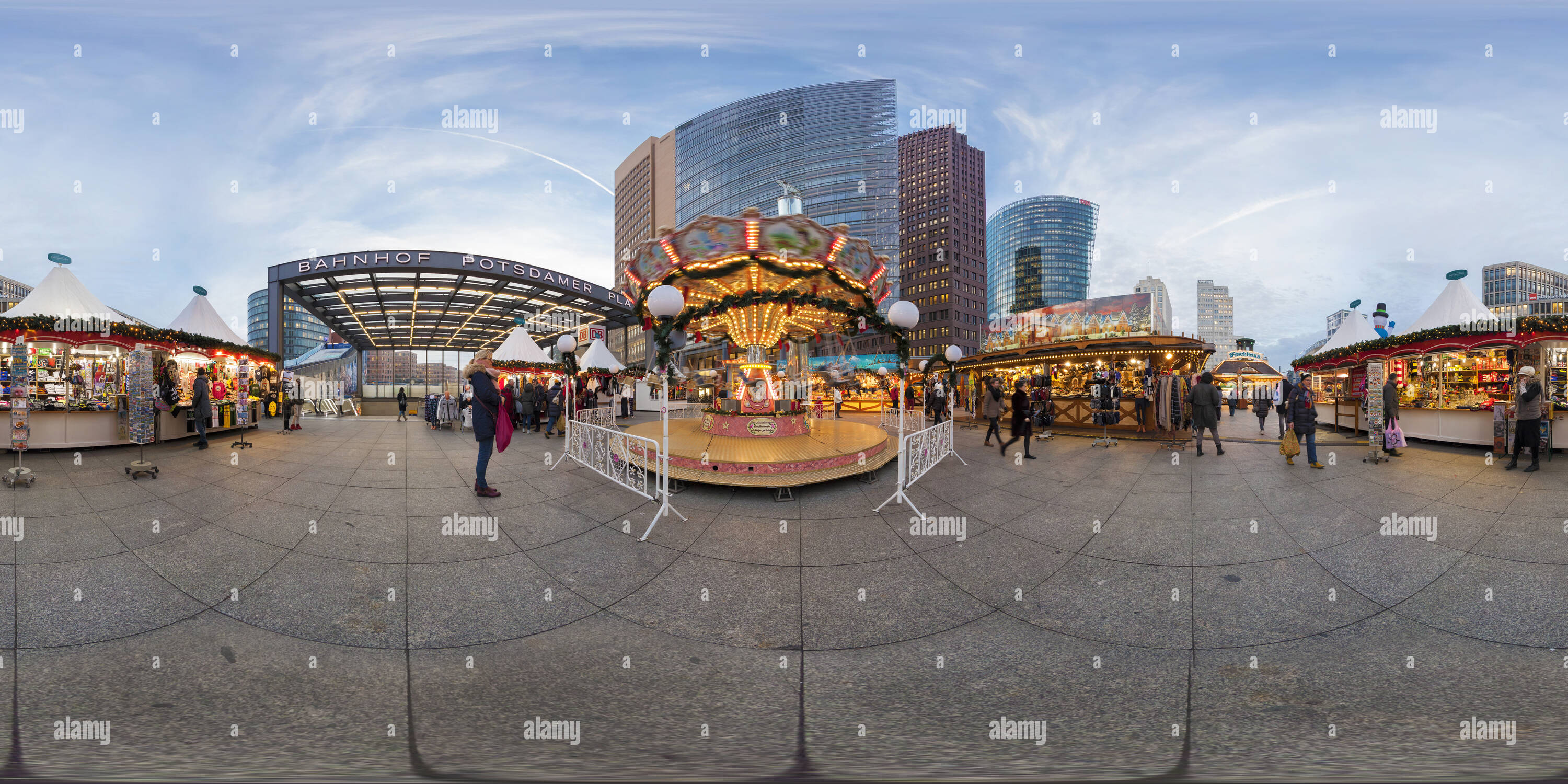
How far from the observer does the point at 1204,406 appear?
9125 millimetres

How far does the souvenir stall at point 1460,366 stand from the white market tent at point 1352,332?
93.2 inches

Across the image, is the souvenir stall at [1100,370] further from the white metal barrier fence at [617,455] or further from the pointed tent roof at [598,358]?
the pointed tent roof at [598,358]

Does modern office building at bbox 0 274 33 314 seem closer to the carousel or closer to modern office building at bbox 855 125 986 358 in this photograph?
the carousel

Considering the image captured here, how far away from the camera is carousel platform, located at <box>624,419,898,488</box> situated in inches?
238

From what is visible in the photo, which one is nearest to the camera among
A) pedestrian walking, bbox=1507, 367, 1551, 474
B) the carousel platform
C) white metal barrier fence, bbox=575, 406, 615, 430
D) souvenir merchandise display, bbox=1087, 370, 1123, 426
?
the carousel platform

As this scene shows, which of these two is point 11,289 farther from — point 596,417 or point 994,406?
point 994,406

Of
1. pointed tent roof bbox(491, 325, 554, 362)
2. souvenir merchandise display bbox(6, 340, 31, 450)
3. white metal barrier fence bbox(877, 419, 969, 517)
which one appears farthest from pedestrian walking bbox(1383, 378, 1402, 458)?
pointed tent roof bbox(491, 325, 554, 362)

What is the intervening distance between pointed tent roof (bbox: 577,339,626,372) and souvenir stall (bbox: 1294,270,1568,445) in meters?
21.8

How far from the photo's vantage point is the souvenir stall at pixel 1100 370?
14.1m

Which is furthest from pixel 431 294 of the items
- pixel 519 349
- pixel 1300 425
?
pixel 1300 425

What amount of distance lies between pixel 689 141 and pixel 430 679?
83.3 meters

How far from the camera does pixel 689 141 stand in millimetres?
75250

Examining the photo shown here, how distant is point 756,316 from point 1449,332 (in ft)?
47.0

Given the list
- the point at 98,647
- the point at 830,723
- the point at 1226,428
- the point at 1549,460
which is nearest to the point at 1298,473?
the point at 1549,460
